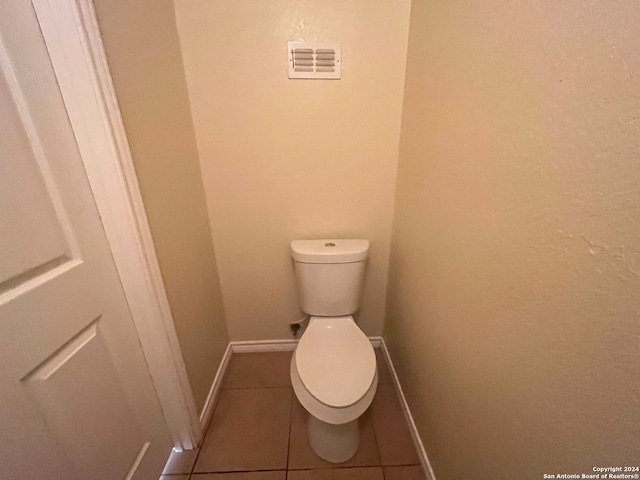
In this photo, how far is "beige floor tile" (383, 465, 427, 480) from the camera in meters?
0.97

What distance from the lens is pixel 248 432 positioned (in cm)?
114

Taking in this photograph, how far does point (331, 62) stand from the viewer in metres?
1.06

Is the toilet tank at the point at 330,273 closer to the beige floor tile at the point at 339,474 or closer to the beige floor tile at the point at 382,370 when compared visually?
the beige floor tile at the point at 382,370

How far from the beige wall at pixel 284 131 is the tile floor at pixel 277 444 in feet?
1.51

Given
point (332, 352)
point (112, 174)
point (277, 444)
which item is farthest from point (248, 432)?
point (112, 174)

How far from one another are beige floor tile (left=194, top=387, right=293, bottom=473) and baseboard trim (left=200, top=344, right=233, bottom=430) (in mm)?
26

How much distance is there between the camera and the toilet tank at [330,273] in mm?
1175

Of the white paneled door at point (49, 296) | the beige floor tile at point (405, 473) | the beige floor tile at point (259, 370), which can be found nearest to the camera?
the white paneled door at point (49, 296)

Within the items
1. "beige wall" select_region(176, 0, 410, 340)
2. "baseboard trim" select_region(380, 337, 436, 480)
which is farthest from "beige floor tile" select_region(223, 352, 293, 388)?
"baseboard trim" select_region(380, 337, 436, 480)

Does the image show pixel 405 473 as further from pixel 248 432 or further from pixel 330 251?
pixel 330 251

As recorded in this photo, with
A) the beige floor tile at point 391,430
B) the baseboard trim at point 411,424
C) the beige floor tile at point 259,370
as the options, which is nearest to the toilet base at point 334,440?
the beige floor tile at point 391,430

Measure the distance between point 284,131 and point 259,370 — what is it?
4.18 ft

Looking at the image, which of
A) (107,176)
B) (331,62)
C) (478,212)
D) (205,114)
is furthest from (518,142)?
(205,114)

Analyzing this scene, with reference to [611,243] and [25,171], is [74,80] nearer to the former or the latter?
[25,171]
